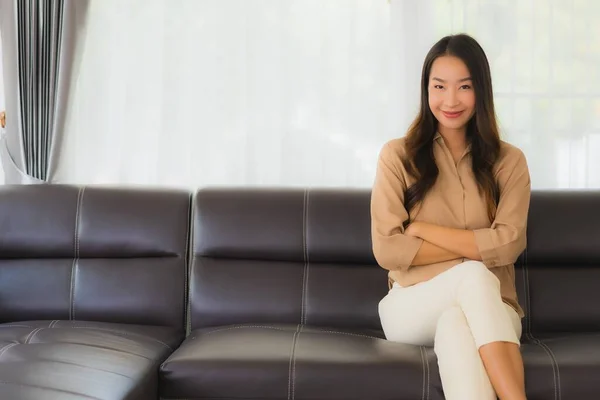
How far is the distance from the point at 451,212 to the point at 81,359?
1182 mm

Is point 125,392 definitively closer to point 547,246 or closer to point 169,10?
point 547,246

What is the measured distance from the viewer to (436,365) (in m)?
2.03

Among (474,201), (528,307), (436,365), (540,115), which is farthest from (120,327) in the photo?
(540,115)

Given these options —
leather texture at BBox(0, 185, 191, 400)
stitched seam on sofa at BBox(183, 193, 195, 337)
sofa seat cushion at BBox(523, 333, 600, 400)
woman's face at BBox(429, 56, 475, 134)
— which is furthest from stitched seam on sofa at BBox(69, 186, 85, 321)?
sofa seat cushion at BBox(523, 333, 600, 400)

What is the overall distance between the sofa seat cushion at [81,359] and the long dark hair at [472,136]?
936mm

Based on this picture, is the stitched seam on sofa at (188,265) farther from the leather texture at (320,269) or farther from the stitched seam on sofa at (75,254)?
the stitched seam on sofa at (75,254)

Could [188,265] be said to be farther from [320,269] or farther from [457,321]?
[457,321]

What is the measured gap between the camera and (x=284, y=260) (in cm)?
269

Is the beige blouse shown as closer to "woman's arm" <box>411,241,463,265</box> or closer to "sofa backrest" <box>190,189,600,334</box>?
"woman's arm" <box>411,241,463,265</box>

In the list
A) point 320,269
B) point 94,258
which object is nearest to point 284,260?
point 320,269

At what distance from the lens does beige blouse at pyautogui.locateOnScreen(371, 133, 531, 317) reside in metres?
2.26

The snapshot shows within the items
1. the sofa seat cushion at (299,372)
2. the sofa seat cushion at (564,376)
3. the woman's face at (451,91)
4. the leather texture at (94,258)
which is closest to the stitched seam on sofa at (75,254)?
the leather texture at (94,258)

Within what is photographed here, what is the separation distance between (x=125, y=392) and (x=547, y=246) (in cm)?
154

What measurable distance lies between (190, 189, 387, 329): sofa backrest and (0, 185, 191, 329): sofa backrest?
0.10 m
